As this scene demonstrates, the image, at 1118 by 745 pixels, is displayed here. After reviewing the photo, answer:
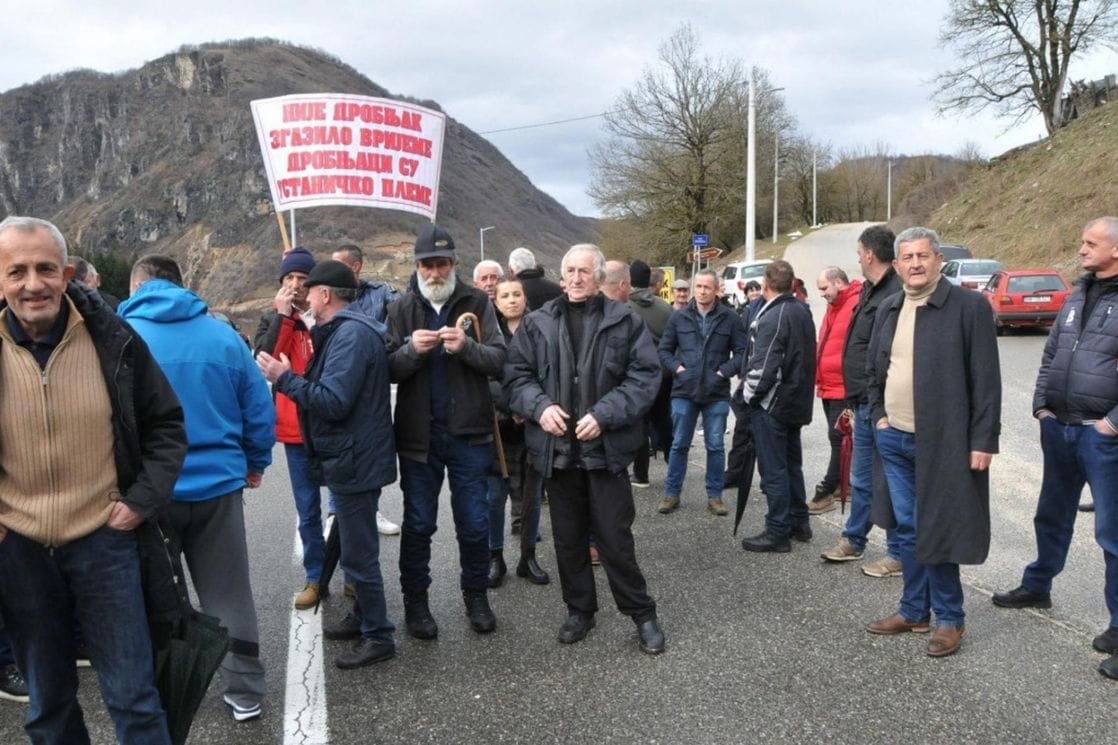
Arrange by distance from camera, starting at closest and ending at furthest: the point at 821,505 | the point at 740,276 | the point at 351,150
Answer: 1. the point at 821,505
2. the point at 351,150
3. the point at 740,276

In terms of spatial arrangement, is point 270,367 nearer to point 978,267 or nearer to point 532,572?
point 532,572

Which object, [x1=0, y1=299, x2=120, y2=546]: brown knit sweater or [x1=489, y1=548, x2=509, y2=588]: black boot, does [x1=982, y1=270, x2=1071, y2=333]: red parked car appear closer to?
[x1=489, y1=548, x2=509, y2=588]: black boot

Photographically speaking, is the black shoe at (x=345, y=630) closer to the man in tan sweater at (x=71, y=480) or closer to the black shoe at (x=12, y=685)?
the black shoe at (x=12, y=685)

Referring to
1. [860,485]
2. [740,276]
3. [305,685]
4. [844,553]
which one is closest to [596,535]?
[305,685]

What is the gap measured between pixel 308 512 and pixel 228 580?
52.2 inches

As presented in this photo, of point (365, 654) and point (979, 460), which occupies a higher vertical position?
point (979, 460)

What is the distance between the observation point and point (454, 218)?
4291 inches

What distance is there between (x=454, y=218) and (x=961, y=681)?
10897 centimetres

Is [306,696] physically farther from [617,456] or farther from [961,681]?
[961,681]

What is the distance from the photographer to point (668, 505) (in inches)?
248

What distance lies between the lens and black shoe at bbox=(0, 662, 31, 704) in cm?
360

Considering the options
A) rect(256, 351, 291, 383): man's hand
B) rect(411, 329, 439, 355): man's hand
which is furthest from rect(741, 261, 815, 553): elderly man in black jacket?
rect(256, 351, 291, 383): man's hand

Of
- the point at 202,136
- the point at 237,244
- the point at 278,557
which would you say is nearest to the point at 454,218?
the point at 237,244

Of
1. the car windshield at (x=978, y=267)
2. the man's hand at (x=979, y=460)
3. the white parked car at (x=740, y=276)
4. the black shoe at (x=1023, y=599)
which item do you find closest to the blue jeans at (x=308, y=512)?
the man's hand at (x=979, y=460)
